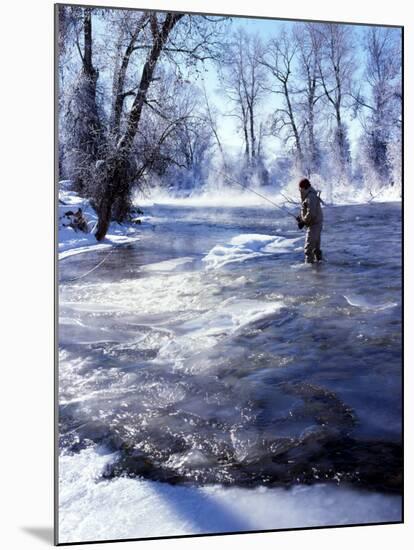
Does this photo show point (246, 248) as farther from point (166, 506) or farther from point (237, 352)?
point (166, 506)

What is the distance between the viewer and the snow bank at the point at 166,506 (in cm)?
425

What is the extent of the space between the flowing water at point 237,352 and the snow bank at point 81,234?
4 cm

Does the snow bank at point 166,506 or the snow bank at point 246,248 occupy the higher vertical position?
the snow bank at point 246,248

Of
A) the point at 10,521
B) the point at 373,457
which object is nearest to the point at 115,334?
the point at 10,521

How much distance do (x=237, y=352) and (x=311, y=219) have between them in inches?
29.8

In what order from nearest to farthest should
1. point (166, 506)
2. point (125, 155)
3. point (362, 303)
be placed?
1. point (166, 506)
2. point (125, 155)
3. point (362, 303)

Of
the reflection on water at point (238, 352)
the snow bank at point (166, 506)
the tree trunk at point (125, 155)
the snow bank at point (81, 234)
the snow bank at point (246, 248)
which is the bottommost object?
the snow bank at point (166, 506)

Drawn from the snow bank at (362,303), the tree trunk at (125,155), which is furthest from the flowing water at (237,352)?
the tree trunk at (125,155)

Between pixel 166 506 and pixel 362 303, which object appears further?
pixel 362 303

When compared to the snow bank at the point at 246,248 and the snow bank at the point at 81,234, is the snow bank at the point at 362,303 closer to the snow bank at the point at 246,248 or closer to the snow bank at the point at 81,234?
the snow bank at the point at 246,248

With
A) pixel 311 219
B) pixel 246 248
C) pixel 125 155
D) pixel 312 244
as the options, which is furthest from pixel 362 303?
pixel 125 155

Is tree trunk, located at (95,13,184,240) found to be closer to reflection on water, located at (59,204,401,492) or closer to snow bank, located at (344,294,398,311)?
reflection on water, located at (59,204,401,492)

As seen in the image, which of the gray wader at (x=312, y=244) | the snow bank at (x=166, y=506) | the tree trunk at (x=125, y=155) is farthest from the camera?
the gray wader at (x=312, y=244)

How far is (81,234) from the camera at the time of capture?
436 centimetres
